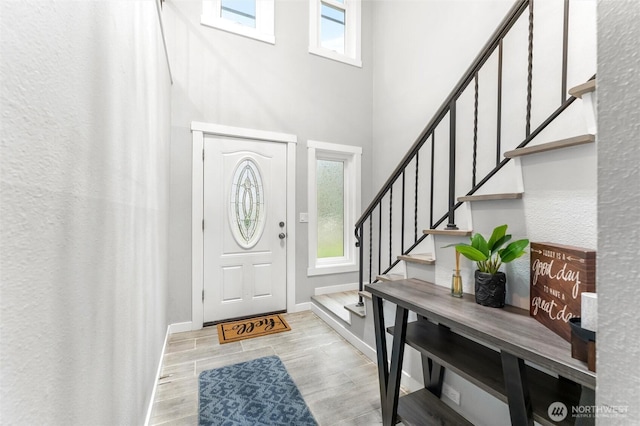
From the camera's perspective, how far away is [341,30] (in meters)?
3.82

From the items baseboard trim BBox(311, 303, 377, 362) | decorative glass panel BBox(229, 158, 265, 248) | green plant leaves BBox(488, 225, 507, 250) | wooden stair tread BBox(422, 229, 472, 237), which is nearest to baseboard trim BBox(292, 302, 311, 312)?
baseboard trim BBox(311, 303, 377, 362)

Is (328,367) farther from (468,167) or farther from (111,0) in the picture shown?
(111,0)

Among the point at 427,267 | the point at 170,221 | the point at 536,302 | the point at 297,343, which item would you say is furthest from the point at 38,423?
the point at 170,221

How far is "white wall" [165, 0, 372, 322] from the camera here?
2869mm

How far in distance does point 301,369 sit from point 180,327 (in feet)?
4.88

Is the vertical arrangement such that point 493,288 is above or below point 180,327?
above

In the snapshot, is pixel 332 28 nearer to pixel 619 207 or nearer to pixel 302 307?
pixel 302 307

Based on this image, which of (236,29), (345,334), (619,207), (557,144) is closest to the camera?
(619,207)

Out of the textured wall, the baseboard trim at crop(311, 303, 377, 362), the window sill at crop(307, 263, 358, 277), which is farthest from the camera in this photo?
the window sill at crop(307, 263, 358, 277)

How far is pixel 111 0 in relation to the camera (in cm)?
89

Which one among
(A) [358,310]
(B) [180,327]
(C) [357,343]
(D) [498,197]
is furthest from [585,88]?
(B) [180,327]

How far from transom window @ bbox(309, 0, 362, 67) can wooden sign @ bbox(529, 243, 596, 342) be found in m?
3.48

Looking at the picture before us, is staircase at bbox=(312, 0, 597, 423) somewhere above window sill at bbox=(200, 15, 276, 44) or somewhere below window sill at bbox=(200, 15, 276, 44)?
below

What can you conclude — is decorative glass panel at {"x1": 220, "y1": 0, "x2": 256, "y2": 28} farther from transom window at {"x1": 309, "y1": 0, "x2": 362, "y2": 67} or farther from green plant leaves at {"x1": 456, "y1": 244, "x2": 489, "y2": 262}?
green plant leaves at {"x1": 456, "y1": 244, "x2": 489, "y2": 262}
